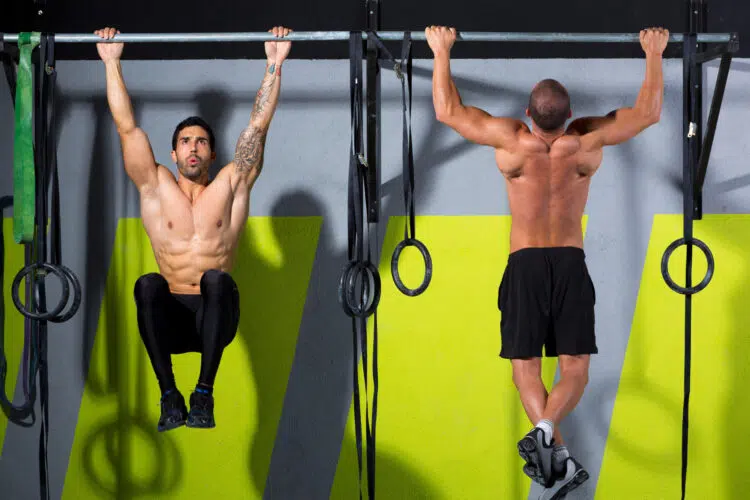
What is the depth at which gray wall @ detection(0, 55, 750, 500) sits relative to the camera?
4.94m

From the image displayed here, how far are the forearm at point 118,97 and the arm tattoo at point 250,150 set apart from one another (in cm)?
48

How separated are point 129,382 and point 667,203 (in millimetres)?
2805

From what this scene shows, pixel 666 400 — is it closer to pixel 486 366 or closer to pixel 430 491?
pixel 486 366

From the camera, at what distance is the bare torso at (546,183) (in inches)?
162

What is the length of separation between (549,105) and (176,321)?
1.80 meters

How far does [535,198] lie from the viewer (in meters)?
4.11

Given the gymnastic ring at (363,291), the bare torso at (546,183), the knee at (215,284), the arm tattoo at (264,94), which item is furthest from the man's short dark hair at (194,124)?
the bare torso at (546,183)

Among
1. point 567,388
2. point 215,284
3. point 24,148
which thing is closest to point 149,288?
point 215,284

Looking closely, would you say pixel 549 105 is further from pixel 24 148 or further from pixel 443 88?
pixel 24 148

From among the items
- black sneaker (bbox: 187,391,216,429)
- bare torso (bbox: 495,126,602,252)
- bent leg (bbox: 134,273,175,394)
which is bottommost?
black sneaker (bbox: 187,391,216,429)

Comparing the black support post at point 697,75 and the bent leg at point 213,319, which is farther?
the bent leg at point 213,319

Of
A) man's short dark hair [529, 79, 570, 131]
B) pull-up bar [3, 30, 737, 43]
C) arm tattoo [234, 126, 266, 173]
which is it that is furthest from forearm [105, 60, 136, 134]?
man's short dark hair [529, 79, 570, 131]

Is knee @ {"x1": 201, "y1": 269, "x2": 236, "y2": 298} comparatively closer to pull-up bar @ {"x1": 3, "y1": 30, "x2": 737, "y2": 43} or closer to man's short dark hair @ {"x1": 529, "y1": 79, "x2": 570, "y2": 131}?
pull-up bar @ {"x1": 3, "y1": 30, "x2": 737, "y2": 43}

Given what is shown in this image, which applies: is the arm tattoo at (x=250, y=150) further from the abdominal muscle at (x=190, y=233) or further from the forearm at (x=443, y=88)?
the forearm at (x=443, y=88)
